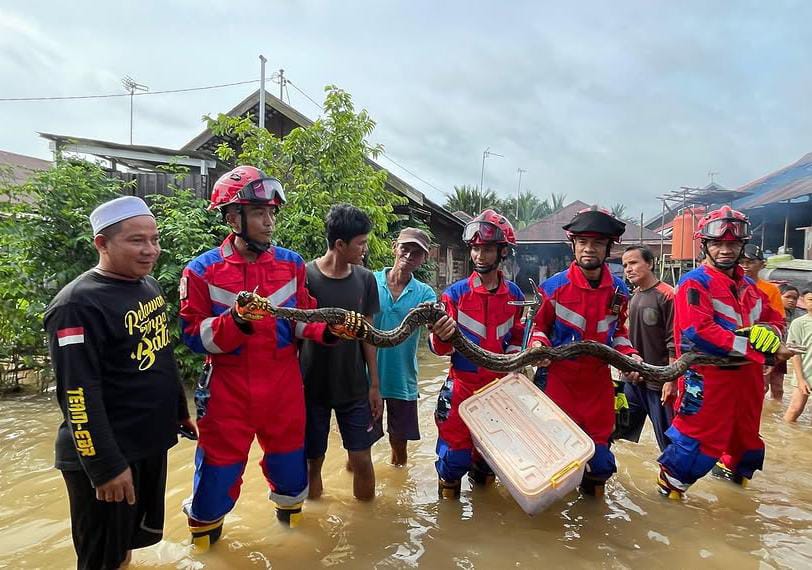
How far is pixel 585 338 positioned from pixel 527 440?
1003 mm

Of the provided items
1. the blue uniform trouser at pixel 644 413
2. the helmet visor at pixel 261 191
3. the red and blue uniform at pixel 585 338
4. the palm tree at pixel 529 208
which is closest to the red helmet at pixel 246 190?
the helmet visor at pixel 261 191

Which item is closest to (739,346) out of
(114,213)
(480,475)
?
(480,475)

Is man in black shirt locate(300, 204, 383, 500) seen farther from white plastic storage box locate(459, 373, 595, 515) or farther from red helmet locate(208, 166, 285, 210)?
white plastic storage box locate(459, 373, 595, 515)

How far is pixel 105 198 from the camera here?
6.77 metres

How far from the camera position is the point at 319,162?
761cm

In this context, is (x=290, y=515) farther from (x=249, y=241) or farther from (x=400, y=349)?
(x=249, y=241)

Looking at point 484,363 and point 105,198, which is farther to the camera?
point 105,198

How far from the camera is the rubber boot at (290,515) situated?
3236 millimetres

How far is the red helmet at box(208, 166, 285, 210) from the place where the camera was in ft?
9.35

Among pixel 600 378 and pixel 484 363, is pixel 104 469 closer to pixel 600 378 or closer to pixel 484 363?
pixel 484 363

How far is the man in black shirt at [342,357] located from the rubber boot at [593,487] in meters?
1.82

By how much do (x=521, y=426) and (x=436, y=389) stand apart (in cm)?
475

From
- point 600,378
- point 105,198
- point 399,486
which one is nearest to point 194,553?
point 399,486

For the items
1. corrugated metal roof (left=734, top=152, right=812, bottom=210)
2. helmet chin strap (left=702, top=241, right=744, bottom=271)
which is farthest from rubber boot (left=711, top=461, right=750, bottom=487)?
corrugated metal roof (left=734, top=152, right=812, bottom=210)
